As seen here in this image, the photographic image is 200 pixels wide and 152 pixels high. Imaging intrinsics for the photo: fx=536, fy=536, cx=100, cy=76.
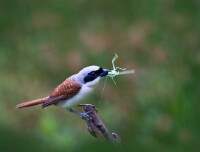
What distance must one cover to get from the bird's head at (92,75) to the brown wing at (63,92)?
0.04 meters

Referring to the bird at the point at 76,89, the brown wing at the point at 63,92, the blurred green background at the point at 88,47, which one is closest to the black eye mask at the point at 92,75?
the bird at the point at 76,89

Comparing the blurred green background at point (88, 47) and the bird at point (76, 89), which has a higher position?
the blurred green background at point (88, 47)

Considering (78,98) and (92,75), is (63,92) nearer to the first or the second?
(78,98)

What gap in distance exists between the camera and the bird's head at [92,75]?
3.13 metres

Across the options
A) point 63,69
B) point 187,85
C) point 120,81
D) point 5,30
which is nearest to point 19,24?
point 5,30

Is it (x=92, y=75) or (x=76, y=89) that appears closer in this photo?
(x=92, y=75)

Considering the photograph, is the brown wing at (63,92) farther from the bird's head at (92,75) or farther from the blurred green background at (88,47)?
the blurred green background at (88,47)

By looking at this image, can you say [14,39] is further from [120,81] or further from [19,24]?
[120,81]

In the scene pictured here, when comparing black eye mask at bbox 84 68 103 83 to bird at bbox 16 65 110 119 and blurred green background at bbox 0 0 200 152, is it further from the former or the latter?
blurred green background at bbox 0 0 200 152

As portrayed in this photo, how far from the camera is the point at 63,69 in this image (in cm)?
820

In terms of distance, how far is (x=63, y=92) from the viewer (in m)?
3.25

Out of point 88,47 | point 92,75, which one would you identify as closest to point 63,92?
point 92,75

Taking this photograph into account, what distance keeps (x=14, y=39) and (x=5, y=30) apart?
0.29 meters

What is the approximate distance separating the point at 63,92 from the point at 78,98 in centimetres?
11
